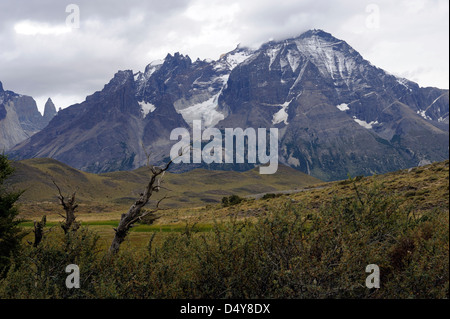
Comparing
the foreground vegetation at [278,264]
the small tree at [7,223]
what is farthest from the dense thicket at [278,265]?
the small tree at [7,223]

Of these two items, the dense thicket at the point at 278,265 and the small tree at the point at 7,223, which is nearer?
the dense thicket at the point at 278,265

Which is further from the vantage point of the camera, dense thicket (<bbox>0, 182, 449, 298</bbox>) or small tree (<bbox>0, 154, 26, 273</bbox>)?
small tree (<bbox>0, 154, 26, 273</bbox>)

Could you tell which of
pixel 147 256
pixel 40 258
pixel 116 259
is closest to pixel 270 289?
pixel 147 256

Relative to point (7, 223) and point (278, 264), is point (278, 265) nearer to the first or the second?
point (278, 264)

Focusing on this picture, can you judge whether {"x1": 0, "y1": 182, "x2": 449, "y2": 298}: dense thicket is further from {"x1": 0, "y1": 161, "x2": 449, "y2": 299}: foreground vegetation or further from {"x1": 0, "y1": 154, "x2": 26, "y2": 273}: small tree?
{"x1": 0, "y1": 154, "x2": 26, "y2": 273}: small tree

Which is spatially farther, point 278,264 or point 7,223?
point 7,223

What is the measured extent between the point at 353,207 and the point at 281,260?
554cm

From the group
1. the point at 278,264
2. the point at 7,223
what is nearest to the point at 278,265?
the point at 278,264

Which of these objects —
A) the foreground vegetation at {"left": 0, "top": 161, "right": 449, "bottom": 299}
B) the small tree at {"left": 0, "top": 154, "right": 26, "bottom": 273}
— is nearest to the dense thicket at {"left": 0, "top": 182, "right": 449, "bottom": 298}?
the foreground vegetation at {"left": 0, "top": 161, "right": 449, "bottom": 299}

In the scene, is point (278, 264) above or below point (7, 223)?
below

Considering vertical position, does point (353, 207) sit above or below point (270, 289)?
above

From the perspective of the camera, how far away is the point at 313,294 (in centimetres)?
1080

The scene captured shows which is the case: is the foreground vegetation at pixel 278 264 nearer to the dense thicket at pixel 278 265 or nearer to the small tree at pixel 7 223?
the dense thicket at pixel 278 265
